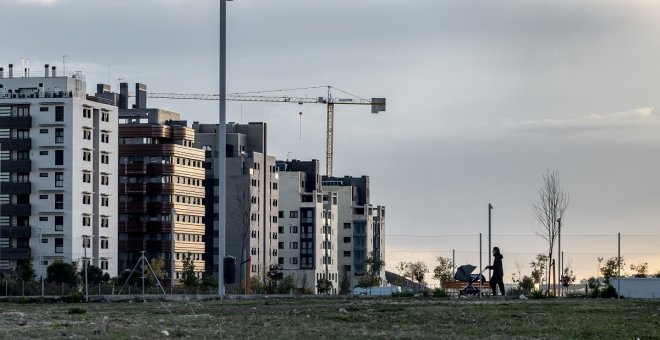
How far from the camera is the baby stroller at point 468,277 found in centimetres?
6575

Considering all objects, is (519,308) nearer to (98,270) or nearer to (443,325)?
(443,325)

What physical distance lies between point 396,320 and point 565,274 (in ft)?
193

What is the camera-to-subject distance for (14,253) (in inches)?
5748

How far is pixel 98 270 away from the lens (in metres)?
132

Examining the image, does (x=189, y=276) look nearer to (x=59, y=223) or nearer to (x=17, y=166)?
(x=59, y=223)

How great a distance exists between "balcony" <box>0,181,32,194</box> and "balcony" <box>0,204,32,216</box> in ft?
4.75

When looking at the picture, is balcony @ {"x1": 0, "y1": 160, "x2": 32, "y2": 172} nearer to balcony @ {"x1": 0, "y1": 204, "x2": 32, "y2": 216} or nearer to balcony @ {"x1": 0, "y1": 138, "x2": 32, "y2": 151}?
balcony @ {"x1": 0, "y1": 138, "x2": 32, "y2": 151}

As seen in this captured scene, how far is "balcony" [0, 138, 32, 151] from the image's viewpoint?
150500 millimetres

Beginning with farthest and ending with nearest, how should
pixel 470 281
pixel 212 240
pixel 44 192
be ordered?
pixel 212 240 → pixel 44 192 → pixel 470 281

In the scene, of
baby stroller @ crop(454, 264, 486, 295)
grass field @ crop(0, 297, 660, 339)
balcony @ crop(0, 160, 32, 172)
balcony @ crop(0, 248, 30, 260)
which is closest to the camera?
grass field @ crop(0, 297, 660, 339)

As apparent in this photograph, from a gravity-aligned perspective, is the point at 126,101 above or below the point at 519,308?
above

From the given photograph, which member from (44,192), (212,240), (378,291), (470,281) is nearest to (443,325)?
(470,281)

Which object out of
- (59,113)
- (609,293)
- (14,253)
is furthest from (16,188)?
(609,293)

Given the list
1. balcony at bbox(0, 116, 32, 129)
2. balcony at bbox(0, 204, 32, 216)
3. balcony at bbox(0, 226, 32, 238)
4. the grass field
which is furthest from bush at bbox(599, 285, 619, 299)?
balcony at bbox(0, 116, 32, 129)
